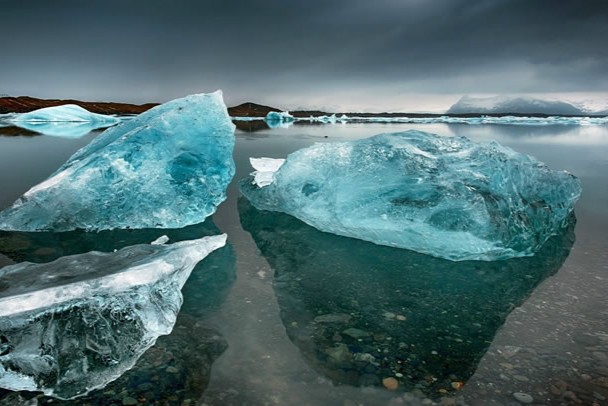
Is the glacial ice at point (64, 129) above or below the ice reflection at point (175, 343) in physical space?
above

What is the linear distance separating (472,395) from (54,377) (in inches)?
100

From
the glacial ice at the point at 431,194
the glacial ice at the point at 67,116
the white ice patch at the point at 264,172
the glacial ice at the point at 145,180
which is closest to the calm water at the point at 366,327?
the glacial ice at the point at 431,194

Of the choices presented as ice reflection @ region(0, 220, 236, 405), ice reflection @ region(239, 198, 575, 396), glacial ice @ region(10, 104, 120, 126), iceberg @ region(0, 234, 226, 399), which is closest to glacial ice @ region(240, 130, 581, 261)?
ice reflection @ region(239, 198, 575, 396)

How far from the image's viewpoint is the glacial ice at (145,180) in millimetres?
5461

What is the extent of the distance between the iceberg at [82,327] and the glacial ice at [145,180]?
2.68 m

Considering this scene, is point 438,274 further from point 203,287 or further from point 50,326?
point 50,326

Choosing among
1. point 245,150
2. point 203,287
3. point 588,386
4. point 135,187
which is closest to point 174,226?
point 135,187

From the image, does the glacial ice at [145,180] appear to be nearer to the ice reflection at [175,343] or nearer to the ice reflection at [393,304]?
the ice reflection at [175,343]

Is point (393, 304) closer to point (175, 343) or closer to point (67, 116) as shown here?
point (175, 343)

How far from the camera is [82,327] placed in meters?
2.52

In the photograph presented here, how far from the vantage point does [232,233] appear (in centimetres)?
555

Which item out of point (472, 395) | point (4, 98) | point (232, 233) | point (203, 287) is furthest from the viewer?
point (4, 98)

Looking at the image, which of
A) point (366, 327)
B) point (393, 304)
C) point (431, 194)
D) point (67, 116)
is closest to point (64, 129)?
point (67, 116)

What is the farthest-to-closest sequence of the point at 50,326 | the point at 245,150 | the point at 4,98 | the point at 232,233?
the point at 4,98 → the point at 245,150 → the point at 232,233 → the point at 50,326
